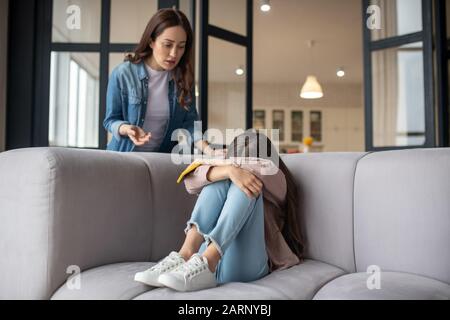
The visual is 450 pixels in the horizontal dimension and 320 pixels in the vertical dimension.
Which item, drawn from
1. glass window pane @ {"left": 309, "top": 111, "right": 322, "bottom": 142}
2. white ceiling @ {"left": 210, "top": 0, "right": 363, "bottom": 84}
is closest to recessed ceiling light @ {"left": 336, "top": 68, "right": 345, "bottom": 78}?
white ceiling @ {"left": 210, "top": 0, "right": 363, "bottom": 84}

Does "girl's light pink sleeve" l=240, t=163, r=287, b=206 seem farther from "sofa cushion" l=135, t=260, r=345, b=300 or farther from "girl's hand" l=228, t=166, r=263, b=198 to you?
"sofa cushion" l=135, t=260, r=345, b=300

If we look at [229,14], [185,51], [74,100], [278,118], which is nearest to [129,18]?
[74,100]

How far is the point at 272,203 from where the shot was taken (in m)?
1.57

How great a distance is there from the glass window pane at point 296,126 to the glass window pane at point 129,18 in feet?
18.4

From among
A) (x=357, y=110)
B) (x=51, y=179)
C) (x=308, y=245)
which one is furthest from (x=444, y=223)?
(x=357, y=110)

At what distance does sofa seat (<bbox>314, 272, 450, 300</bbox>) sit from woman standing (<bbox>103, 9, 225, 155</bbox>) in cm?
70

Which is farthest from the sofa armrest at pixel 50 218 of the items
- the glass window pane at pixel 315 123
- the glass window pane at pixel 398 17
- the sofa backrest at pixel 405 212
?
the glass window pane at pixel 315 123

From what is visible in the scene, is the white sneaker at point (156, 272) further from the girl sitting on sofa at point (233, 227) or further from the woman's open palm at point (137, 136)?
the woman's open palm at point (137, 136)

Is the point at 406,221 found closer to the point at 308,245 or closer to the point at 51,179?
the point at 308,245

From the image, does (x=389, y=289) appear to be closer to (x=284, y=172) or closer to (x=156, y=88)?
(x=284, y=172)

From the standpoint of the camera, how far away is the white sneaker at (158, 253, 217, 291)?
1104 mm

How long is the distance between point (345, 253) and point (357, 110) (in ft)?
23.9

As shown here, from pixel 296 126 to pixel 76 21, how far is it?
5883mm

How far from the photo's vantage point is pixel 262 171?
4.69 feet
